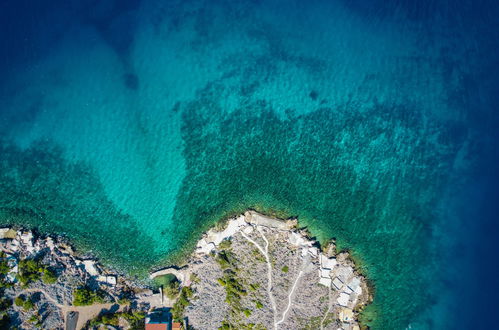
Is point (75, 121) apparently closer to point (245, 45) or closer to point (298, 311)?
point (245, 45)

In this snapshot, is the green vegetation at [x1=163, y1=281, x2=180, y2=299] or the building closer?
the building

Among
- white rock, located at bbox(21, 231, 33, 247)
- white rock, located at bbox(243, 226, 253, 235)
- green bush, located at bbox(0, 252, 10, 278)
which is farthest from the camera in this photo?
white rock, located at bbox(243, 226, 253, 235)

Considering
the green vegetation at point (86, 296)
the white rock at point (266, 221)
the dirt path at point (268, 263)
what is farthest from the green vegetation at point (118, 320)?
the white rock at point (266, 221)

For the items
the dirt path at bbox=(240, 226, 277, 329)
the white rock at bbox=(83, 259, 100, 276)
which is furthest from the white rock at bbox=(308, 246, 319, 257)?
the white rock at bbox=(83, 259, 100, 276)

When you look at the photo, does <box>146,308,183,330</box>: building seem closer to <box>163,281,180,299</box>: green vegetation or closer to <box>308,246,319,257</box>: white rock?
<box>163,281,180,299</box>: green vegetation

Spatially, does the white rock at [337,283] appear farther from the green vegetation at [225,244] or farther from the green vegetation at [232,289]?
the green vegetation at [225,244]

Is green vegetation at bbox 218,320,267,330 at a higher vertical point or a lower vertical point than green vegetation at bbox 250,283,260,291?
lower

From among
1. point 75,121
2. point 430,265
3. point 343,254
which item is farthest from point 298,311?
point 75,121
